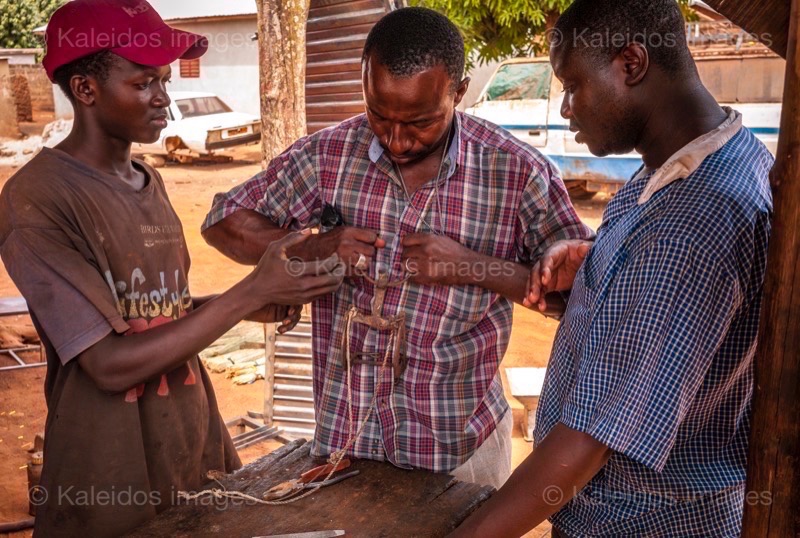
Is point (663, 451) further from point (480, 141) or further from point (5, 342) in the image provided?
point (5, 342)

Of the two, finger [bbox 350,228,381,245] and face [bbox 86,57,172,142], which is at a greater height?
face [bbox 86,57,172,142]

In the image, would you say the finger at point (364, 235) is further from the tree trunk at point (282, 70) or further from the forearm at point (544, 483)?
the tree trunk at point (282, 70)

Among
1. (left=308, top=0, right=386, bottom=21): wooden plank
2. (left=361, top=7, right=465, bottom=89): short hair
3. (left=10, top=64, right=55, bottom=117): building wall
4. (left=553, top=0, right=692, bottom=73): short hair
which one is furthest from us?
(left=10, top=64, right=55, bottom=117): building wall

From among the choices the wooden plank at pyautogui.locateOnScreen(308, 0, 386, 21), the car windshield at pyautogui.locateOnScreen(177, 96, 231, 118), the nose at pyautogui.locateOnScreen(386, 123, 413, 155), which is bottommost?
the car windshield at pyautogui.locateOnScreen(177, 96, 231, 118)

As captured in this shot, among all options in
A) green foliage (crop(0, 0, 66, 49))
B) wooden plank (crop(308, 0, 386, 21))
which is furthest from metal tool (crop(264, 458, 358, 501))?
green foliage (crop(0, 0, 66, 49))

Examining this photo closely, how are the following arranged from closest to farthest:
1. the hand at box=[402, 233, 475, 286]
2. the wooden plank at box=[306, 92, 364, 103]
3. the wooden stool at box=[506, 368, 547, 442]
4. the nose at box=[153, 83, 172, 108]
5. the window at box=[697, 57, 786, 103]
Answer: the hand at box=[402, 233, 475, 286] < the nose at box=[153, 83, 172, 108] < the wooden plank at box=[306, 92, 364, 103] < the wooden stool at box=[506, 368, 547, 442] < the window at box=[697, 57, 786, 103]

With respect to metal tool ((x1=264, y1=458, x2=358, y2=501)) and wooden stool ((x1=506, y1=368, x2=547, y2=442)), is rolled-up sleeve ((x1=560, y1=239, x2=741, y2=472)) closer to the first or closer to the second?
metal tool ((x1=264, y1=458, x2=358, y2=501))

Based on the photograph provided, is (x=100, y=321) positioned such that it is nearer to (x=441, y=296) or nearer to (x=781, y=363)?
(x=441, y=296)

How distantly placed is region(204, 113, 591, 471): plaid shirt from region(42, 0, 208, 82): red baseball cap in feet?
1.97

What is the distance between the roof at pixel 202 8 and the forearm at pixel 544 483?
19974mm

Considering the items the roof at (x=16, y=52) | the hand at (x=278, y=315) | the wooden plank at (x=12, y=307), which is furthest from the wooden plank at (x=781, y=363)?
the roof at (x=16, y=52)

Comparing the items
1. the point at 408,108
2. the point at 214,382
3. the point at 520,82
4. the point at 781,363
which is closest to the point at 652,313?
the point at 781,363

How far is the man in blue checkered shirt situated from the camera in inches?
54.9

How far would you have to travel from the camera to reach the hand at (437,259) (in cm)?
216
